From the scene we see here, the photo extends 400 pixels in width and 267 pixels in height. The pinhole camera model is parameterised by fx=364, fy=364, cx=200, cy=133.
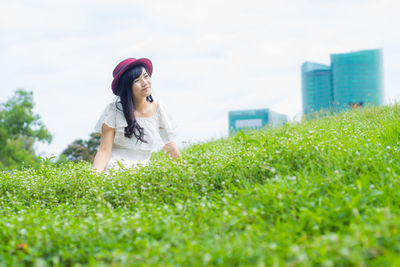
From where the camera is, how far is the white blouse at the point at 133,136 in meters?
6.52

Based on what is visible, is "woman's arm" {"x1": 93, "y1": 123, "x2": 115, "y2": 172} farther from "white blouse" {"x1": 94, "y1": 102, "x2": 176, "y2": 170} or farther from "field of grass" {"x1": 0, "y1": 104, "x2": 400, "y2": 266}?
"field of grass" {"x1": 0, "y1": 104, "x2": 400, "y2": 266}

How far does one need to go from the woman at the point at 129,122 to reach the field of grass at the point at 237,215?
0.90 m

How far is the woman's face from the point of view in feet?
21.3

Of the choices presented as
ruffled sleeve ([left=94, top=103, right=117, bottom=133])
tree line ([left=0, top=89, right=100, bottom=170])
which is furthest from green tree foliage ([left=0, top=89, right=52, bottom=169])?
ruffled sleeve ([left=94, top=103, right=117, bottom=133])

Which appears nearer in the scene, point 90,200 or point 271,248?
point 271,248

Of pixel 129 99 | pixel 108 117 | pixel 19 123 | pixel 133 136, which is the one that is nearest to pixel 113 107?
pixel 108 117

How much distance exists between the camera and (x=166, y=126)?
23.2 ft

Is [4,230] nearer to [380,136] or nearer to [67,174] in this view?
[67,174]

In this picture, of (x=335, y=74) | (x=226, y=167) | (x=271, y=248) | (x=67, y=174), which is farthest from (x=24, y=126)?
(x=335, y=74)

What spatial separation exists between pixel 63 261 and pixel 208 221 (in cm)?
132

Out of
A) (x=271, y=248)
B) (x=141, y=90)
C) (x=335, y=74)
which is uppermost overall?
(x=335, y=74)

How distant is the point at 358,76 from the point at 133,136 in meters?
69.0

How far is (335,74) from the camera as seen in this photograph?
7038 cm

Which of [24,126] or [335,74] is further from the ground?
[335,74]
